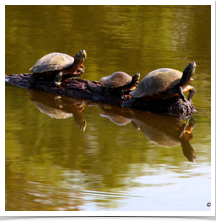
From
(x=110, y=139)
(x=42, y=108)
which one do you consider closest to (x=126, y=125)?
(x=110, y=139)

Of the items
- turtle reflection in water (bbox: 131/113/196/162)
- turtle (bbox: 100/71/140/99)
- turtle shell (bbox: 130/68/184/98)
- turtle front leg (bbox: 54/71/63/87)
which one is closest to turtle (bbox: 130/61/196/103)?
turtle shell (bbox: 130/68/184/98)

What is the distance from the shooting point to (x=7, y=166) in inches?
193

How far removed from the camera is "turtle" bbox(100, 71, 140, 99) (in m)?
7.06

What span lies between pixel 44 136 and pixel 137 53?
21.7ft

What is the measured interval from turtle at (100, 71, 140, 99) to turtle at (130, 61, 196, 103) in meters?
0.34

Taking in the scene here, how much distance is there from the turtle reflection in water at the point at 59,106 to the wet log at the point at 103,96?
0.59ft

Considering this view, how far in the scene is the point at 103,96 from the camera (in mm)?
7445

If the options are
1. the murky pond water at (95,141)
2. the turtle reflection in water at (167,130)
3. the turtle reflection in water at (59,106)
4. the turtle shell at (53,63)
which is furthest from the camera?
the turtle shell at (53,63)

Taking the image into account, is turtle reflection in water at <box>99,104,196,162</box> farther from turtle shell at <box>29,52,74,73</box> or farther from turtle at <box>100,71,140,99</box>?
turtle shell at <box>29,52,74,73</box>

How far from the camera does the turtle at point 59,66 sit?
7.71 m

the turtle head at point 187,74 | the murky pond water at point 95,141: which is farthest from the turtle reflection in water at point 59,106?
the turtle head at point 187,74

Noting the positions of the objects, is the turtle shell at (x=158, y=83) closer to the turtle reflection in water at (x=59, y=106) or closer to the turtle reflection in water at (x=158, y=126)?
the turtle reflection in water at (x=158, y=126)

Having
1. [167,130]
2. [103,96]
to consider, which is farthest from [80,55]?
[167,130]

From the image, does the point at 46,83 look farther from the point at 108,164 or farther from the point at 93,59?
the point at 108,164
